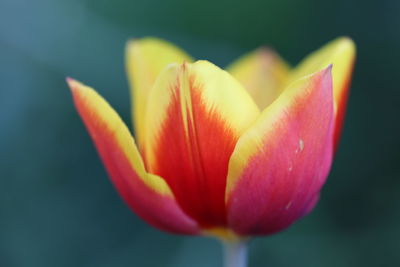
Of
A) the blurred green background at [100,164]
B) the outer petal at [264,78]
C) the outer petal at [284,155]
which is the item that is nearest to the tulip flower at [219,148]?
the outer petal at [284,155]

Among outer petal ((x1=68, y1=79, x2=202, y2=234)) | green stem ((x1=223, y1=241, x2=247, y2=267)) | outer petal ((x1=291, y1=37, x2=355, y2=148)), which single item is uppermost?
outer petal ((x1=291, y1=37, x2=355, y2=148))

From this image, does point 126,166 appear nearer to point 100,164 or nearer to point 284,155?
point 284,155

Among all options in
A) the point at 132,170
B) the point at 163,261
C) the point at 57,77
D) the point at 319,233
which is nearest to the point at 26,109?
the point at 57,77

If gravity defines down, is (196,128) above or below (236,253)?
above

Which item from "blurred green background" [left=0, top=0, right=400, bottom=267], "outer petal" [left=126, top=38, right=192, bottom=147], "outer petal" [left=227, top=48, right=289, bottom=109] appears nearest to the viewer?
"outer petal" [left=126, top=38, right=192, bottom=147]

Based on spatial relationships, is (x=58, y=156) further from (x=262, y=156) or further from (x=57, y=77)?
(x=262, y=156)

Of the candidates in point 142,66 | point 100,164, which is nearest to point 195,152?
point 142,66

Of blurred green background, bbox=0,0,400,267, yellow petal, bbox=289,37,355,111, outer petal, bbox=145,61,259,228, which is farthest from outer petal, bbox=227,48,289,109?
blurred green background, bbox=0,0,400,267

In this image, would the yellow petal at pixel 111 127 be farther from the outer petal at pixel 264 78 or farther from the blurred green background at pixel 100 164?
the blurred green background at pixel 100 164

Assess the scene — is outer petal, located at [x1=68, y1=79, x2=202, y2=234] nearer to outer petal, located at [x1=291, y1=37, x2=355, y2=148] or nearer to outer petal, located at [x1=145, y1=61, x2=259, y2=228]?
outer petal, located at [x1=145, y1=61, x2=259, y2=228]
